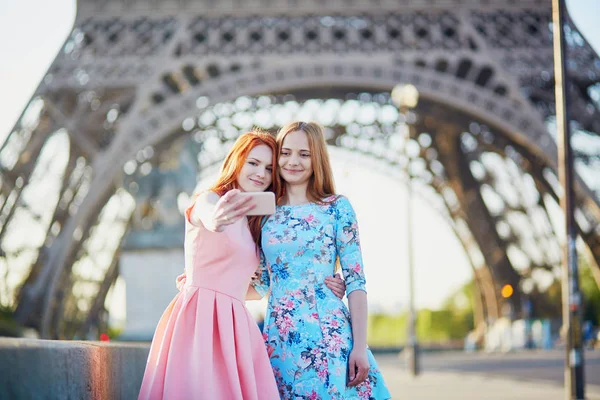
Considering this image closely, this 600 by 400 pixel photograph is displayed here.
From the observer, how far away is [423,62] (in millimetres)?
24812

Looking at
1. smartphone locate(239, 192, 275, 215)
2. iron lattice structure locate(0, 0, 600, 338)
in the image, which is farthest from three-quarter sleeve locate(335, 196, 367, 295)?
iron lattice structure locate(0, 0, 600, 338)

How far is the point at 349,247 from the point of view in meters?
4.20

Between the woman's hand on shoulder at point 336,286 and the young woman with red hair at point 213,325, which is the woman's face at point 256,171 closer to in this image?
the young woman with red hair at point 213,325

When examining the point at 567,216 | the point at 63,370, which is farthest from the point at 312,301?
the point at 567,216

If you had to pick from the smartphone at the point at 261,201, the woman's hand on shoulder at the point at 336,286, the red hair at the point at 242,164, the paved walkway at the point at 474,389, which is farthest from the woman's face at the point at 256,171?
the paved walkway at the point at 474,389

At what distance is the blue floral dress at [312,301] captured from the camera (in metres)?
4.02

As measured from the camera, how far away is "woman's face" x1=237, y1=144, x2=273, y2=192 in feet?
13.8

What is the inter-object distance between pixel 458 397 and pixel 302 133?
9173mm

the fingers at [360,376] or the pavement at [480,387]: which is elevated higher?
the pavement at [480,387]

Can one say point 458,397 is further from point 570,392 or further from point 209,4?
point 209,4

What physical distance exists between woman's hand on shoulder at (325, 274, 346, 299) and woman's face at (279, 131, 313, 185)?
1.59 ft

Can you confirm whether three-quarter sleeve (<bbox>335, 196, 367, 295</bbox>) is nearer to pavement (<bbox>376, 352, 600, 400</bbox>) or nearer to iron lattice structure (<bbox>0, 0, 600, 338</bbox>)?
pavement (<bbox>376, 352, 600, 400</bbox>)

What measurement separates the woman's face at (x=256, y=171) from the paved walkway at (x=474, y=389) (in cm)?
849

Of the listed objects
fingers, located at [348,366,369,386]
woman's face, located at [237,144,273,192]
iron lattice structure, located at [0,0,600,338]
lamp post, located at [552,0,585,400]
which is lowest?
fingers, located at [348,366,369,386]
